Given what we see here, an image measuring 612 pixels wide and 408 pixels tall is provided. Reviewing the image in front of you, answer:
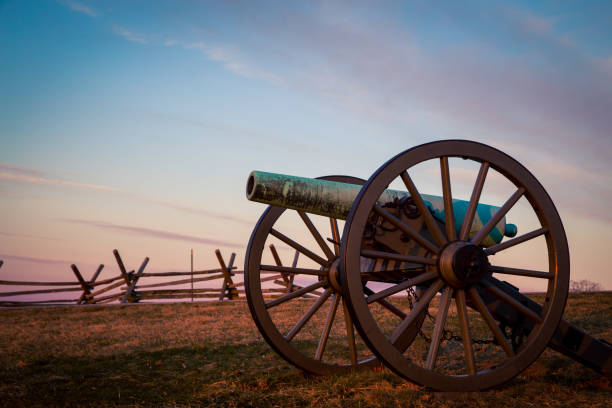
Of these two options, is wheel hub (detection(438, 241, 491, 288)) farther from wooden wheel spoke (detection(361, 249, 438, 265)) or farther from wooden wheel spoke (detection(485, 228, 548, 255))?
wooden wheel spoke (detection(485, 228, 548, 255))

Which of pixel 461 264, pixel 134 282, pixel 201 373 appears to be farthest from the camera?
pixel 134 282

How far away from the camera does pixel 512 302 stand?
184 inches

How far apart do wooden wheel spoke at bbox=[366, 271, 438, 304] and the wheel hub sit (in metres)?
0.11

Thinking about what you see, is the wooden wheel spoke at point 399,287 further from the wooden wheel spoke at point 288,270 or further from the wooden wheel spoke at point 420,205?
the wooden wheel spoke at point 288,270

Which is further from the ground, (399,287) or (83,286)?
(399,287)

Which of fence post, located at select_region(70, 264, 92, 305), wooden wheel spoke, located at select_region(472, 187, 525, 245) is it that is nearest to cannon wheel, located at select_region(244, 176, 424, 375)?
wooden wheel spoke, located at select_region(472, 187, 525, 245)

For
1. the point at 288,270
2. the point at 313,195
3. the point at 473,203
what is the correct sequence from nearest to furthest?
1. the point at 473,203
2. the point at 313,195
3. the point at 288,270

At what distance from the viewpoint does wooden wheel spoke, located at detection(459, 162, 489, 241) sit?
4461mm

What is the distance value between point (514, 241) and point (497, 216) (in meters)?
0.32

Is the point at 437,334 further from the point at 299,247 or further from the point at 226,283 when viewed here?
the point at 226,283

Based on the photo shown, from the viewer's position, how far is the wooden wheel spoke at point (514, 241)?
4.60m

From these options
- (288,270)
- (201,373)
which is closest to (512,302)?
(288,270)

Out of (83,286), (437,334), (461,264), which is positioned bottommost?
(83,286)

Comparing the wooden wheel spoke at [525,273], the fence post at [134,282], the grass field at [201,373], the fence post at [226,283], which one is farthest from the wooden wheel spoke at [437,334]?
the fence post at [134,282]
